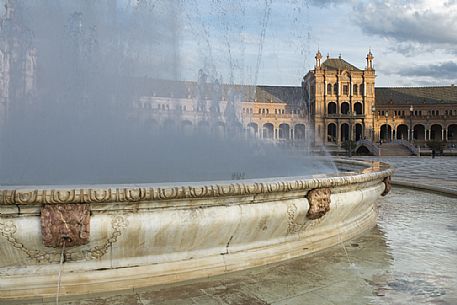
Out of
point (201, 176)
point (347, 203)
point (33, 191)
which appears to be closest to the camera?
point (33, 191)

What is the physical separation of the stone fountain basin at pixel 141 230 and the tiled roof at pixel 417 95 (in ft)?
277

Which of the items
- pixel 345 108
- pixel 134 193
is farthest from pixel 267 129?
pixel 134 193

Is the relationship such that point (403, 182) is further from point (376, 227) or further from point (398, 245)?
point (398, 245)

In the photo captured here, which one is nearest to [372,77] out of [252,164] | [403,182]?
[403,182]

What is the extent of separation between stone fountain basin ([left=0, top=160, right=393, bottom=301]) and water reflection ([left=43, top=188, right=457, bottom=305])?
0.50 feet

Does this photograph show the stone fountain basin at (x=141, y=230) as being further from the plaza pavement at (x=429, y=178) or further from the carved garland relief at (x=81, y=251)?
the plaza pavement at (x=429, y=178)

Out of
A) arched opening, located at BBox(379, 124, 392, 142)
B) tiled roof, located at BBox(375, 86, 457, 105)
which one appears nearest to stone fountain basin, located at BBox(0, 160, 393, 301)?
arched opening, located at BBox(379, 124, 392, 142)

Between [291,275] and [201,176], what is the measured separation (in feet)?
8.04

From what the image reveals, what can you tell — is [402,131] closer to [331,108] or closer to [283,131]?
[331,108]

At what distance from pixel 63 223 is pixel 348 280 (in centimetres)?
222

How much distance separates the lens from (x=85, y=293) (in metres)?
3.23

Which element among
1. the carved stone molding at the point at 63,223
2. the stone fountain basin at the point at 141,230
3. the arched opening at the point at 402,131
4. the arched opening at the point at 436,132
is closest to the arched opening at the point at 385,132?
the arched opening at the point at 402,131

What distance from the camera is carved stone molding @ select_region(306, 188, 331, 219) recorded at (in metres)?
4.07

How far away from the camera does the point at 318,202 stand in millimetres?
4121
